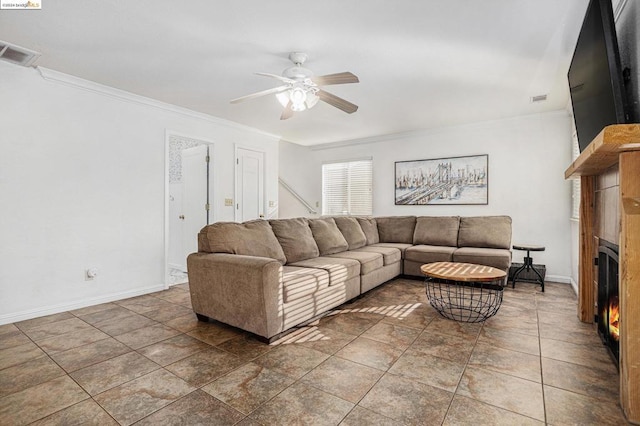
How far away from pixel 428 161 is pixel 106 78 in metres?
4.67

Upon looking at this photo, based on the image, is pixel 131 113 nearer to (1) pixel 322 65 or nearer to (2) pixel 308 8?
(1) pixel 322 65

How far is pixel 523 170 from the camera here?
182 inches

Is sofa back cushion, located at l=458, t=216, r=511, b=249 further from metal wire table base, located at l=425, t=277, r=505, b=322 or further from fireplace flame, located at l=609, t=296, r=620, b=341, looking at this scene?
fireplace flame, located at l=609, t=296, r=620, b=341

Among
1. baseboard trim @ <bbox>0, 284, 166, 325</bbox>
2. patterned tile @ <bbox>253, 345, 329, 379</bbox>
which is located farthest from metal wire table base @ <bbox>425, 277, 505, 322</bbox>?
baseboard trim @ <bbox>0, 284, 166, 325</bbox>

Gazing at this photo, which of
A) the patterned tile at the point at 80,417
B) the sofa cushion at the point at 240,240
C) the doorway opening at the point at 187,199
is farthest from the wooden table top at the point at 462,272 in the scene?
the doorway opening at the point at 187,199

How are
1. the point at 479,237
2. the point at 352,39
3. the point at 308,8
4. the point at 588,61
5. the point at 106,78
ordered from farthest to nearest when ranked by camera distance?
1. the point at 479,237
2. the point at 106,78
3. the point at 352,39
4. the point at 308,8
5. the point at 588,61

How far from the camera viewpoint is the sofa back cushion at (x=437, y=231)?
4.65 m

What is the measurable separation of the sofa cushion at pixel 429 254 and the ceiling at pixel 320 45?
6.52 ft

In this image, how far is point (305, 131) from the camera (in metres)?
5.63

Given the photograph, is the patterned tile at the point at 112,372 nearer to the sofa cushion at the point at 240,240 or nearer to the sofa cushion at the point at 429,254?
the sofa cushion at the point at 240,240

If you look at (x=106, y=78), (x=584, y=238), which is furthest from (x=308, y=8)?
(x=584, y=238)

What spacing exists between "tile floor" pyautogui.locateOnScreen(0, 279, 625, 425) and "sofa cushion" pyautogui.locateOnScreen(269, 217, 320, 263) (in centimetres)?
78

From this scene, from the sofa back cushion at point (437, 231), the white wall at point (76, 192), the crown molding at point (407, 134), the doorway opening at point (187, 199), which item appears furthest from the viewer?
the doorway opening at point (187, 199)

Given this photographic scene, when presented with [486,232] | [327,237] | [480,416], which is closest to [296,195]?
[327,237]
